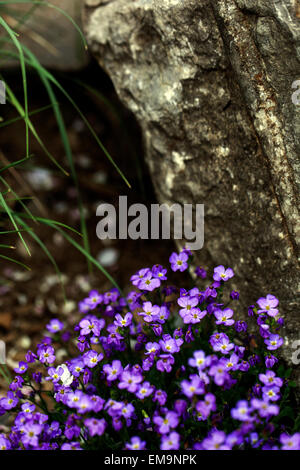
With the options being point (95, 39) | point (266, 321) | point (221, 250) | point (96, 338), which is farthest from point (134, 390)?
point (95, 39)

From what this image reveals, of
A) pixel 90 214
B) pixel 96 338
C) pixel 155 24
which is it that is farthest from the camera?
pixel 90 214

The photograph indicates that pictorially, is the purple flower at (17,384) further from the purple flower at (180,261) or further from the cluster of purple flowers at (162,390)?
the purple flower at (180,261)

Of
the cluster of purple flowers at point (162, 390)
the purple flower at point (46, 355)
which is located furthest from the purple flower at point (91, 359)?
the purple flower at point (46, 355)

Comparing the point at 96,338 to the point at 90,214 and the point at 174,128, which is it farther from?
the point at 90,214

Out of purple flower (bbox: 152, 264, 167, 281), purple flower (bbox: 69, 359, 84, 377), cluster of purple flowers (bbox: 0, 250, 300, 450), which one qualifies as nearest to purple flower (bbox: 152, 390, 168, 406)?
cluster of purple flowers (bbox: 0, 250, 300, 450)

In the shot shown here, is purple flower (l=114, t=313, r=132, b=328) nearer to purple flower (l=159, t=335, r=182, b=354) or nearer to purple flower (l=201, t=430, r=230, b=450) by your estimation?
purple flower (l=159, t=335, r=182, b=354)
